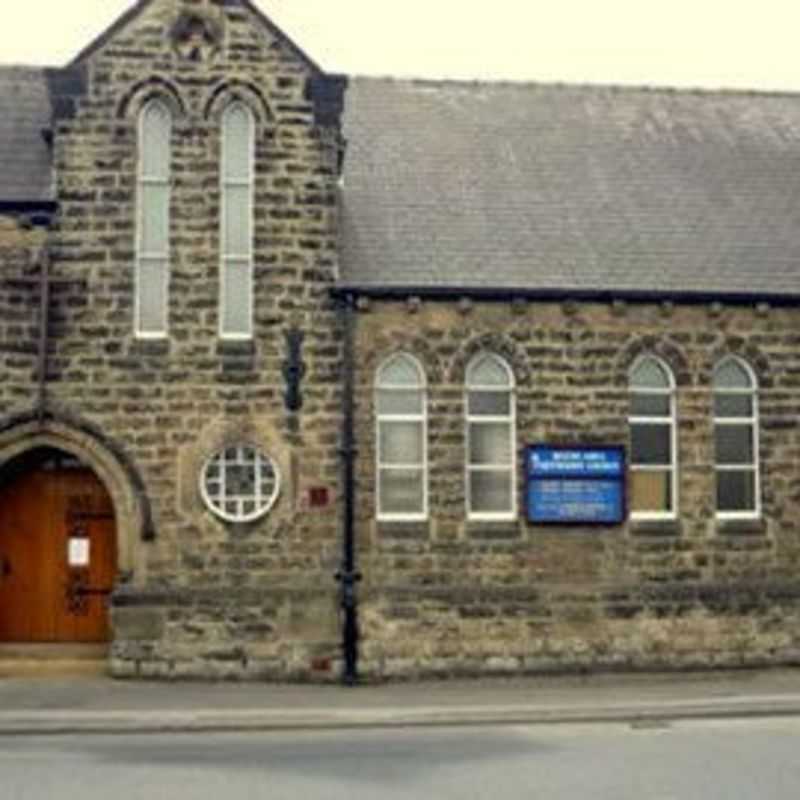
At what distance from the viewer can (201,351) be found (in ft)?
65.5

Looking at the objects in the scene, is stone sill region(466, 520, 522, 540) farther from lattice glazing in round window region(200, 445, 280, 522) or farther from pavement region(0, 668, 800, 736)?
lattice glazing in round window region(200, 445, 280, 522)

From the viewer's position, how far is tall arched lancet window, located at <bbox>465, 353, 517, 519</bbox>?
813 inches

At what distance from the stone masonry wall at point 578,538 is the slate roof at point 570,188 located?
70cm

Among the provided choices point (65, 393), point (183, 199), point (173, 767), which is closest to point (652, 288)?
point (183, 199)

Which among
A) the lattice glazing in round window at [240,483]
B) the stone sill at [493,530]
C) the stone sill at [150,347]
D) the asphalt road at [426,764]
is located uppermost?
the stone sill at [150,347]

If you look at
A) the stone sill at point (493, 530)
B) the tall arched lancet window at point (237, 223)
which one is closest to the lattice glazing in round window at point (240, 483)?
the tall arched lancet window at point (237, 223)

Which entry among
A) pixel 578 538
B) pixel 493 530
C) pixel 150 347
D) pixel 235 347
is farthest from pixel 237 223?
pixel 578 538

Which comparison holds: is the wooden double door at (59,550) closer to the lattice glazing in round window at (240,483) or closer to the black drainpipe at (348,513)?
the lattice glazing in round window at (240,483)

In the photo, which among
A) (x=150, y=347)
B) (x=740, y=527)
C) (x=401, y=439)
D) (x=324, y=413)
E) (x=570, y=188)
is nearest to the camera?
(x=150, y=347)

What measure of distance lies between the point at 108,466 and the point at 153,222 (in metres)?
3.43

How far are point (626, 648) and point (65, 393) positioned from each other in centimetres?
840

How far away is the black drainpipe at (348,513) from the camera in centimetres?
1966

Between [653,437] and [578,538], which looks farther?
[653,437]

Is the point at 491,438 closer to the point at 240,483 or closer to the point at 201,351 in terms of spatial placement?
the point at 240,483
